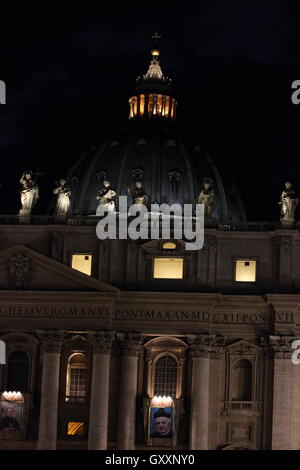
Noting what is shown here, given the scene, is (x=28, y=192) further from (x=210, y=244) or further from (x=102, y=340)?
(x=210, y=244)

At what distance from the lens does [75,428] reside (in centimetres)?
12319

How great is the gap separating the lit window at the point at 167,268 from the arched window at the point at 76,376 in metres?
7.07

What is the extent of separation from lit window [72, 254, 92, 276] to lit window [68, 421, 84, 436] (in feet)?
31.6

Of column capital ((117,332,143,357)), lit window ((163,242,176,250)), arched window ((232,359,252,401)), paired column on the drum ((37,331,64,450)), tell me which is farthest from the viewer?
lit window ((163,242,176,250))

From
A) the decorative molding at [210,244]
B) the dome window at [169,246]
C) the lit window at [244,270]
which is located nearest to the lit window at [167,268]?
the dome window at [169,246]

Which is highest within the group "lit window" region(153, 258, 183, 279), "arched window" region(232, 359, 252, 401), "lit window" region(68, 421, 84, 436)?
"lit window" region(153, 258, 183, 279)

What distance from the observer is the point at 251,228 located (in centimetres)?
12506

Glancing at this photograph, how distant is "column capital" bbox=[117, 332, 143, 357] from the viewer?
122 meters

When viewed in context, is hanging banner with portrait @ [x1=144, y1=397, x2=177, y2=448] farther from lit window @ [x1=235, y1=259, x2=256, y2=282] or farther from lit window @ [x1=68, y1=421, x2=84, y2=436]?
lit window @ [x1=235, y1=259, x2=256, y2=282]

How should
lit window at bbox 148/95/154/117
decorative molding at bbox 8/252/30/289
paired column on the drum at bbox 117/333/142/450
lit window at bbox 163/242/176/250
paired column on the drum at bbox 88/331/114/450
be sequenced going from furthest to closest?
lit window at bbox 148/95/154/117
lit window at bbox 163/242/176/250
decorative molding at bbox 8/252/30/289
paired column on the drum at bbox 117/333/142/450
paired column on the drum at bbox 88/331/114/450

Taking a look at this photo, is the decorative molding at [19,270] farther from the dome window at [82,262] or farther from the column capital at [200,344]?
the column capital at [200,344]

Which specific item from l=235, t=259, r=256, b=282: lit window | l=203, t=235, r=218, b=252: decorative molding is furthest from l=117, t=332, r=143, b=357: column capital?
l=235, t=259, r=256, b=282: lit window
